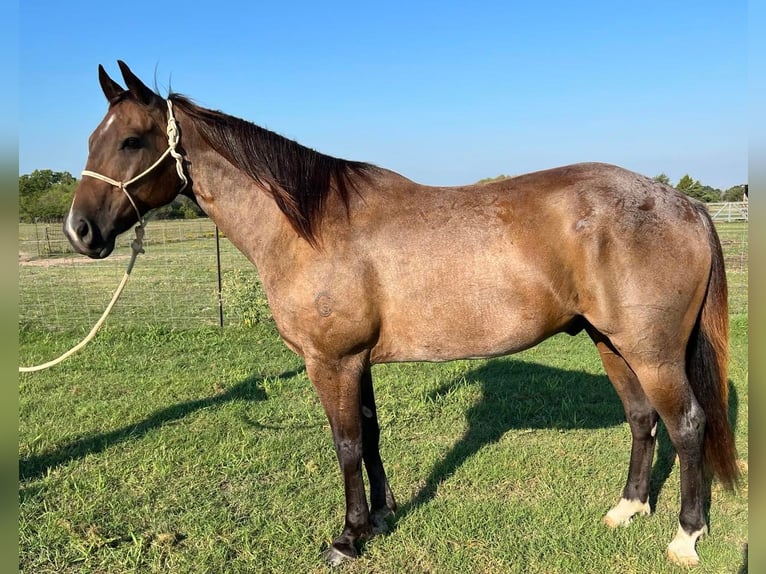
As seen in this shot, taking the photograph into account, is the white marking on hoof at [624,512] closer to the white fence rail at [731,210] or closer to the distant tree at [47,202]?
the white fence rail at [731,210]

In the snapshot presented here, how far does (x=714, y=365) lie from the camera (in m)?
2.98

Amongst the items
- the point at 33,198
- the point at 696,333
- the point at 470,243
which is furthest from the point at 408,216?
the point at 33,198

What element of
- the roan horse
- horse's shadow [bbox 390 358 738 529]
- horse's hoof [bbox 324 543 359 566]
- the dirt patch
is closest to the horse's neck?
the roan horse

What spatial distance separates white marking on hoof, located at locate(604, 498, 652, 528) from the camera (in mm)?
3235

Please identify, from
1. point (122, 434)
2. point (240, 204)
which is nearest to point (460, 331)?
point (240, 204)

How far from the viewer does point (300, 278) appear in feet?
9.12

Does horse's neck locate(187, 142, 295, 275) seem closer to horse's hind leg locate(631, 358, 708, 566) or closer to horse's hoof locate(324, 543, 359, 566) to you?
horse's hoof locate(324, 543, 359, 566)

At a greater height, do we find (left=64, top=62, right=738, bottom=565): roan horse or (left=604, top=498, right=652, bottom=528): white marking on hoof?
(left=64, top=62, right=738, bottom=565): roan horse

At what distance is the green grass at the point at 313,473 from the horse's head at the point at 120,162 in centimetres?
179

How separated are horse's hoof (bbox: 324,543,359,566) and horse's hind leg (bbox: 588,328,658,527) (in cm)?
167

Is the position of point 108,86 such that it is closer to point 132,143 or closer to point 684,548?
point 132,143

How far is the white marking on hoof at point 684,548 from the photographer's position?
2859mm

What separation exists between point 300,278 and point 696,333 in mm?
2257

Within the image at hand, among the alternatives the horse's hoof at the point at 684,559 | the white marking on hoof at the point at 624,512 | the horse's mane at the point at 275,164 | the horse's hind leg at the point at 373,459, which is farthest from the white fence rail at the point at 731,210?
the horse's mane at the point at 275,164
